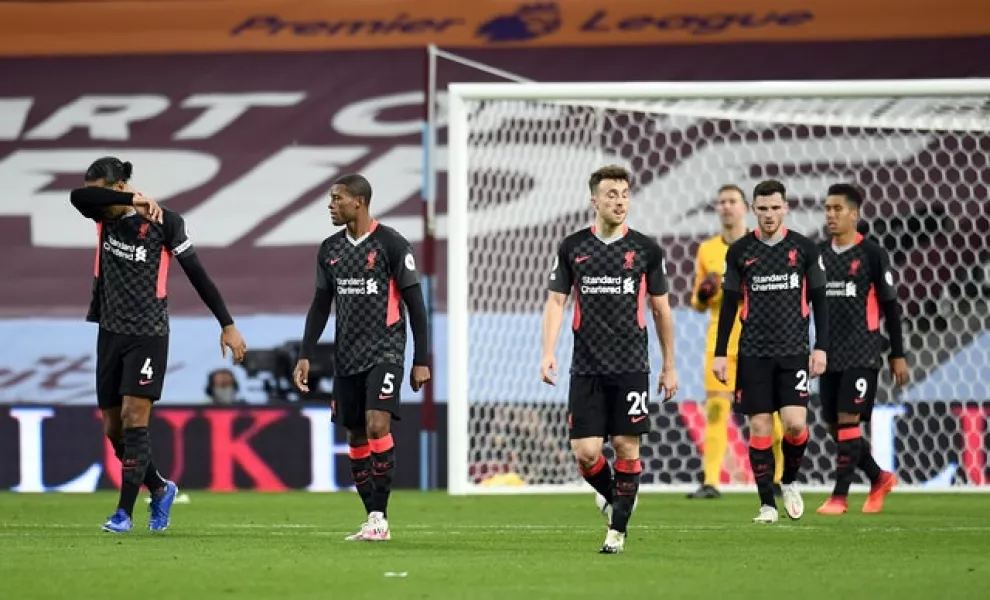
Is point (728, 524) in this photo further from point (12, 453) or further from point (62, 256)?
point (62, 256)

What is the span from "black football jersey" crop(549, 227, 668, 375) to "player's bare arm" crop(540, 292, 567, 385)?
0.05 metres

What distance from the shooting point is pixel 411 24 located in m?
20.0

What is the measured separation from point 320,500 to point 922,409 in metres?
4.74

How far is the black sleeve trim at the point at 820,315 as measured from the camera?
10555mm

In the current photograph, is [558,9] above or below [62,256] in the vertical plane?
above

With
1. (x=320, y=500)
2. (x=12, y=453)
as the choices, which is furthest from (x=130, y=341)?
(x=12, y=453)

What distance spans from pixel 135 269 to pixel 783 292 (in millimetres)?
3554

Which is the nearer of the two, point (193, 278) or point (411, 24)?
point (193, 278)

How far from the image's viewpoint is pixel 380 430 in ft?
29.0

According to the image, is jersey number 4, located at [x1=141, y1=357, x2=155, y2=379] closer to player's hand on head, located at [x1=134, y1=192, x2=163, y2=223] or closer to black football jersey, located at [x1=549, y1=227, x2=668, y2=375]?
player's hand on head, located at [x1=134, y1=192, x2=163, y2=223]

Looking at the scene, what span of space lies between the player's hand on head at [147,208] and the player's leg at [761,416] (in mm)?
3378

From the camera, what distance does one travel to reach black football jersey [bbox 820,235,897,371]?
11.6 metres

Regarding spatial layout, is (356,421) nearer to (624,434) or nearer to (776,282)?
(624,434)

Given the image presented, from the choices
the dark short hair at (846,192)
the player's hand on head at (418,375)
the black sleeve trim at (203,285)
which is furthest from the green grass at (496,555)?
the dark short hair at (846,192)
